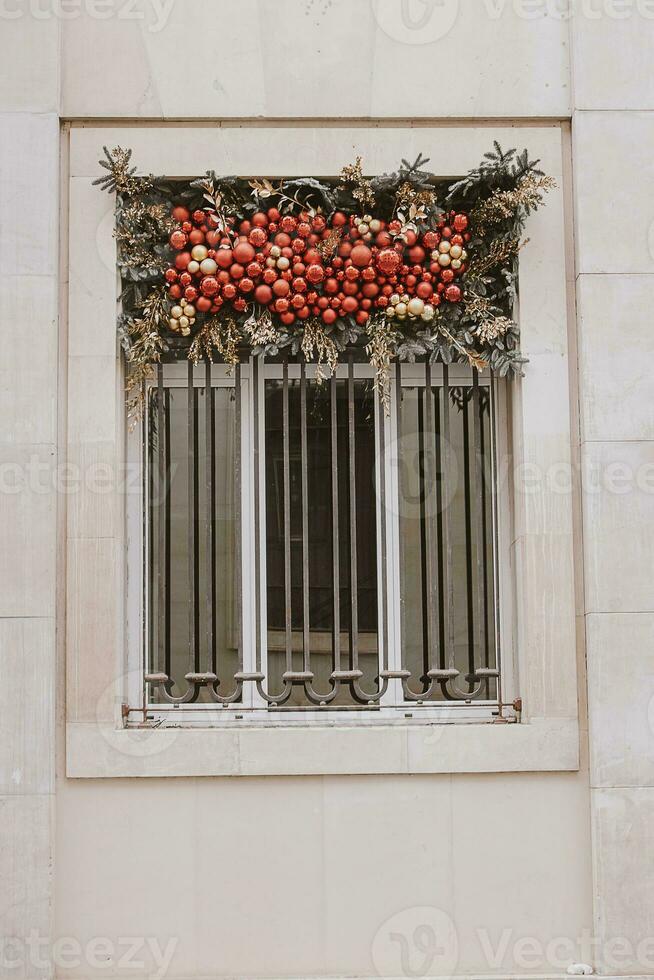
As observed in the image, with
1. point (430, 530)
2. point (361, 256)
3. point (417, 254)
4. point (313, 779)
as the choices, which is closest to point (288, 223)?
point (361, 256)

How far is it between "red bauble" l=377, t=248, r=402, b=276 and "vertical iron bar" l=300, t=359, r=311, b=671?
58 cm

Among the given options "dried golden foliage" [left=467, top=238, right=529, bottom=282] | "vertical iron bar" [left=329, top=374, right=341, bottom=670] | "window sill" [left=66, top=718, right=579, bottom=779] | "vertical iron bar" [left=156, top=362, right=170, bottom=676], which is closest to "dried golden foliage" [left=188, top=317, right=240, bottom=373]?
"vertical iron bar" [left=156, top=362, right=170, bottom=676]

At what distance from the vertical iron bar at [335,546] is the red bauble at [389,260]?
0.56 meters

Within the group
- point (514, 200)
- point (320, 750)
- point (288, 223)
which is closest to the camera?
point (320, 750)

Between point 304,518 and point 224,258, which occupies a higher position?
point 224,258

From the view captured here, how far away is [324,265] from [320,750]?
7.18ft

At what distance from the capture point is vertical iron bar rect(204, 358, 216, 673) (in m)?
6.08

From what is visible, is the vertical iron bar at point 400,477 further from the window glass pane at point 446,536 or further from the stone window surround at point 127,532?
the stone window surround at point 127,532

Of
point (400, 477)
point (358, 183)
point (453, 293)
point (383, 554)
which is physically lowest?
point (383, 554)

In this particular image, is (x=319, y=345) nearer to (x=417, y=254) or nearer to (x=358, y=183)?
(x=417, y=254)

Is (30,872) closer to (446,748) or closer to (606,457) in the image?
(446,748)

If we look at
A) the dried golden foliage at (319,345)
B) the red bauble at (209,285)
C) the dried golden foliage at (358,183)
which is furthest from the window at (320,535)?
the dried golden foliage at (358,183)

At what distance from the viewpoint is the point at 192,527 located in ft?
20.2

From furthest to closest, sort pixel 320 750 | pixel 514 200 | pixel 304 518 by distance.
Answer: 1. pixel 304 518
2. pixel 514 200
3. pixel 320 750
